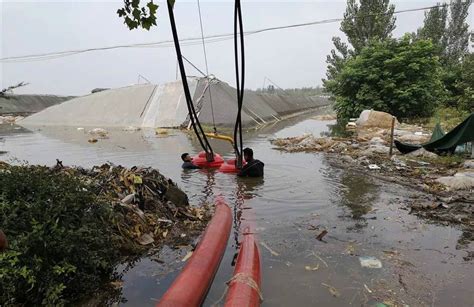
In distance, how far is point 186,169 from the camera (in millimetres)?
11742

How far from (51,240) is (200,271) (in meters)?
1.57

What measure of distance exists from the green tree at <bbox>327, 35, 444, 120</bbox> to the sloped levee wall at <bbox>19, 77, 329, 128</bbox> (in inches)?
313

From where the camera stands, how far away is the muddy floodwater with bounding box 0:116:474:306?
445 centimetres

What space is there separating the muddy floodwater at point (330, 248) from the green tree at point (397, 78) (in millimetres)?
17887

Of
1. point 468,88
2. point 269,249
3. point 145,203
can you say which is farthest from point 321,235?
point 468,88

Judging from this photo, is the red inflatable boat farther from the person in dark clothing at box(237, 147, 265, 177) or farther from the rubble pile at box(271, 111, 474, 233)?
the person in dark clothing at box(237, 147, 265, 177)

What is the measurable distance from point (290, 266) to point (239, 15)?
3.28 metres

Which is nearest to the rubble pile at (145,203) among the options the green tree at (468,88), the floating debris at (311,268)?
the floating debris at (311,268)

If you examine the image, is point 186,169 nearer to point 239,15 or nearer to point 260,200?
point 260,200

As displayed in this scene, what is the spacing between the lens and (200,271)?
436cm

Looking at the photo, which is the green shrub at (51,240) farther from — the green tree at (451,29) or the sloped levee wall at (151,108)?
the green tree at (451,29)

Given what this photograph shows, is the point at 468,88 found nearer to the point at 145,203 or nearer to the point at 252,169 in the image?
the point at 252,169

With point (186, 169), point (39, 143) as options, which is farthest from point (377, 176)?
point (39, 143)

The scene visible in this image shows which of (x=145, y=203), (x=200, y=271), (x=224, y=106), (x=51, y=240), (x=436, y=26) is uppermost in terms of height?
(x=436, y=26)
